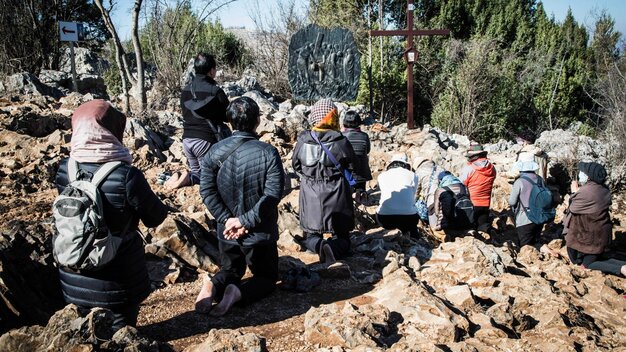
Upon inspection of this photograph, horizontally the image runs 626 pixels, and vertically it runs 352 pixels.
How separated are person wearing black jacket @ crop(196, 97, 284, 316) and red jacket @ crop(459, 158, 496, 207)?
3883mm

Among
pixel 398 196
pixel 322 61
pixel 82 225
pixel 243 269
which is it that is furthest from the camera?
pixel 322 61

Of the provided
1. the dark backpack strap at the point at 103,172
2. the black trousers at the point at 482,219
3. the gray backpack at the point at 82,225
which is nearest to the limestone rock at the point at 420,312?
the gray backpack at the point at 82,225

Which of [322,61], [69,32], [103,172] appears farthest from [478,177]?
[69,32]

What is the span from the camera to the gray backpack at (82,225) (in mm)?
2430

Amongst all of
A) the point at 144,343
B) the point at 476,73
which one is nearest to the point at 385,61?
the point at 476,73

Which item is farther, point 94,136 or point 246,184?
point 246,184

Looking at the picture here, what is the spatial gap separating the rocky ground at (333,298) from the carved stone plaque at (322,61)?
20.4 feet

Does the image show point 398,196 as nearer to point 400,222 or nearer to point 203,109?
point 400,222

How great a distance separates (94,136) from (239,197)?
1049 mm

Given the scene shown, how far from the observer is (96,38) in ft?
61.6

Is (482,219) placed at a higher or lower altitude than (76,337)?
lower

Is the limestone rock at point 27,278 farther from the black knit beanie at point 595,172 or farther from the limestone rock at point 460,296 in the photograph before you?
the black knit beanie at point 595,172

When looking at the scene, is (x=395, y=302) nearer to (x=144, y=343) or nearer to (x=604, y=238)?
(x=144, y=343)

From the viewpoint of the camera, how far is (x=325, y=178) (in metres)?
A: 4.46
